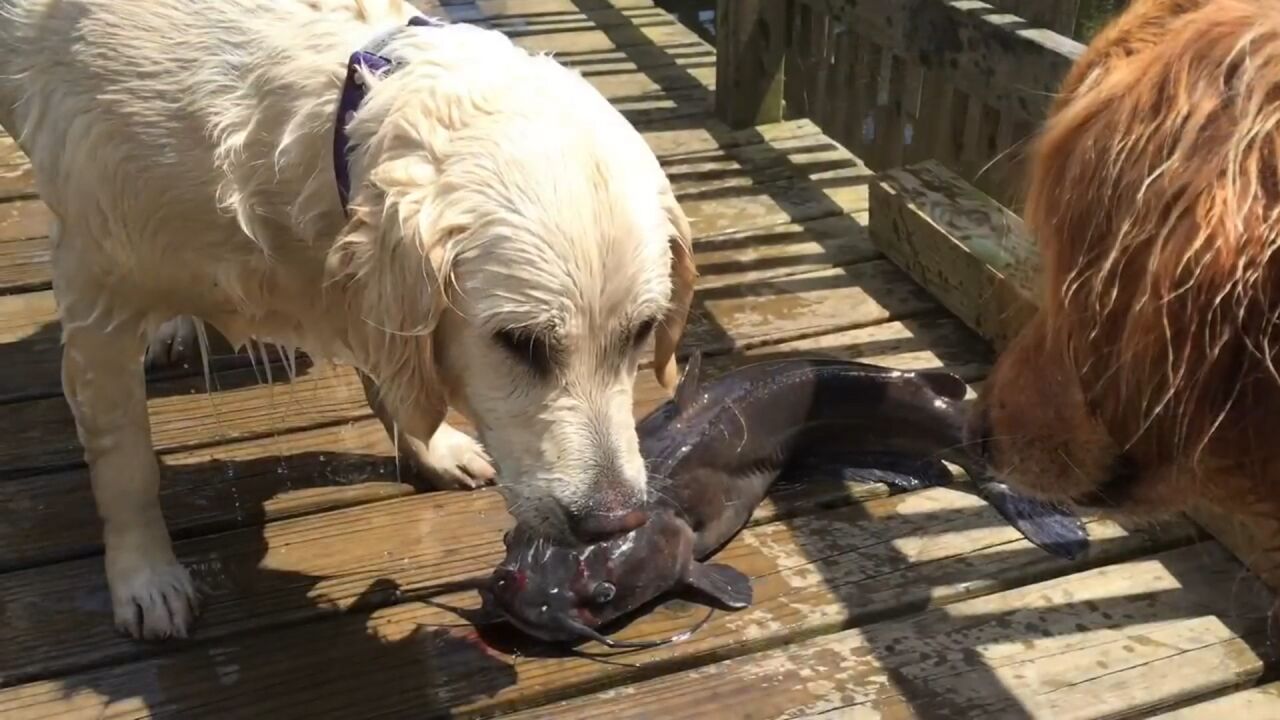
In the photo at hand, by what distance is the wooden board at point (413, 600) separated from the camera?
2.25 m

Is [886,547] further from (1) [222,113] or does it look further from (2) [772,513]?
(1) [222,113]

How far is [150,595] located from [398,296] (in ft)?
3.29

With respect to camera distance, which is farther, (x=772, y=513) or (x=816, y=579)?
(x=772, y=513)

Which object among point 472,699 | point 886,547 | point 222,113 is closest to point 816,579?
point 886,547

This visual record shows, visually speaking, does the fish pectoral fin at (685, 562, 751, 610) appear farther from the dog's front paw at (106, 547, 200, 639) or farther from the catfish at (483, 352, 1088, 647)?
the dog's front paw at (106, 547, 200, 639)

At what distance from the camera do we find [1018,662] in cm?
232

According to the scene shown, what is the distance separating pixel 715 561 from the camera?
8.53 ft

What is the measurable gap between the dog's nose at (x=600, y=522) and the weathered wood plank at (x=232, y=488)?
1.00 metres

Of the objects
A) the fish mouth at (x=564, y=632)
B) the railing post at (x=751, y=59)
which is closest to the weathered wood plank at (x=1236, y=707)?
the fish mouth at (x=564, y=632)

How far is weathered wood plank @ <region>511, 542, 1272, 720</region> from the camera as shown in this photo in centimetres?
223

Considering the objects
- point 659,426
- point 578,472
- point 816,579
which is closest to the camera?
point 578,472

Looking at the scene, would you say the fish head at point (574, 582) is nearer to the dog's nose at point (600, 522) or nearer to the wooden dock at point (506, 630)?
the wooden dock at point (506, 630)

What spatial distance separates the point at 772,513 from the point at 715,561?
0.23 meters

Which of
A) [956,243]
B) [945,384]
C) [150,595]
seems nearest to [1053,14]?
[956,243]
